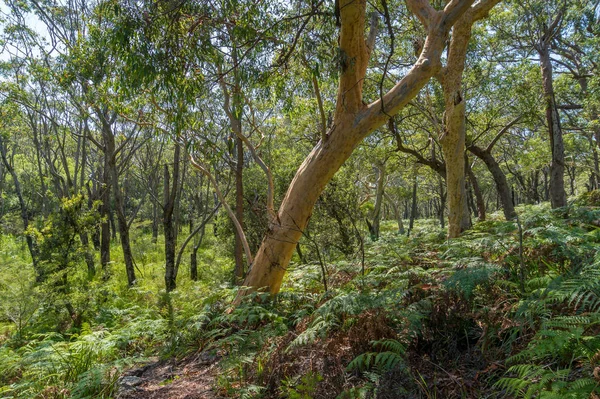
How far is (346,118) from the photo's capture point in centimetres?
474

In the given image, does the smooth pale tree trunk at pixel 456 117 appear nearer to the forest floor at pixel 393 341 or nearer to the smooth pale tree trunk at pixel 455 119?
the smooth pale tree trunk at pixel 455 119

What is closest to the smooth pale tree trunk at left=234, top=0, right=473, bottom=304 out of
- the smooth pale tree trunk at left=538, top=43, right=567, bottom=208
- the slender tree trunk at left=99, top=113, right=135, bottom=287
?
the smooth pale tree trunk at left=538, top=43, right=567, bottom=208

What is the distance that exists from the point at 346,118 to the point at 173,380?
11.6 feet

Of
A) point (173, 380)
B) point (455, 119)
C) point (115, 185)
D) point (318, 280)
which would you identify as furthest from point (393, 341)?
point (115, 185)

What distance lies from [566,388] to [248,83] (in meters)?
5.18

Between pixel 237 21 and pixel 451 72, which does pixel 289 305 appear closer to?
pixel 237 21

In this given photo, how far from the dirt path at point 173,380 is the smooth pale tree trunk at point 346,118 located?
3.60ft

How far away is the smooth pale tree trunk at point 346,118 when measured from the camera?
4566mm

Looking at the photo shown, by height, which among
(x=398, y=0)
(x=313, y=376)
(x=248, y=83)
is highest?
(x=398, y=0)

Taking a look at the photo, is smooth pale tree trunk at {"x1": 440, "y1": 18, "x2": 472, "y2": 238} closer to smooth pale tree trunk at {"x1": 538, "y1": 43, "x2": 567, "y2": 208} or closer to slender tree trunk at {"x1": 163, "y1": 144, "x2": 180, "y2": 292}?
smooth pale tree trunk at {"x1": 538, "y1": 43, "x2": 567, "y2": 208}

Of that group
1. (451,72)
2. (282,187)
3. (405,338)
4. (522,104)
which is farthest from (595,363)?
(522,104)

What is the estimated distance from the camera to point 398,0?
407 inches

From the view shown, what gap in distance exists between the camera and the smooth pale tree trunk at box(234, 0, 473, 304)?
457cm

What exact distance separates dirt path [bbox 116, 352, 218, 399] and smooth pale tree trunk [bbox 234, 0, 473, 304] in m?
1.10
